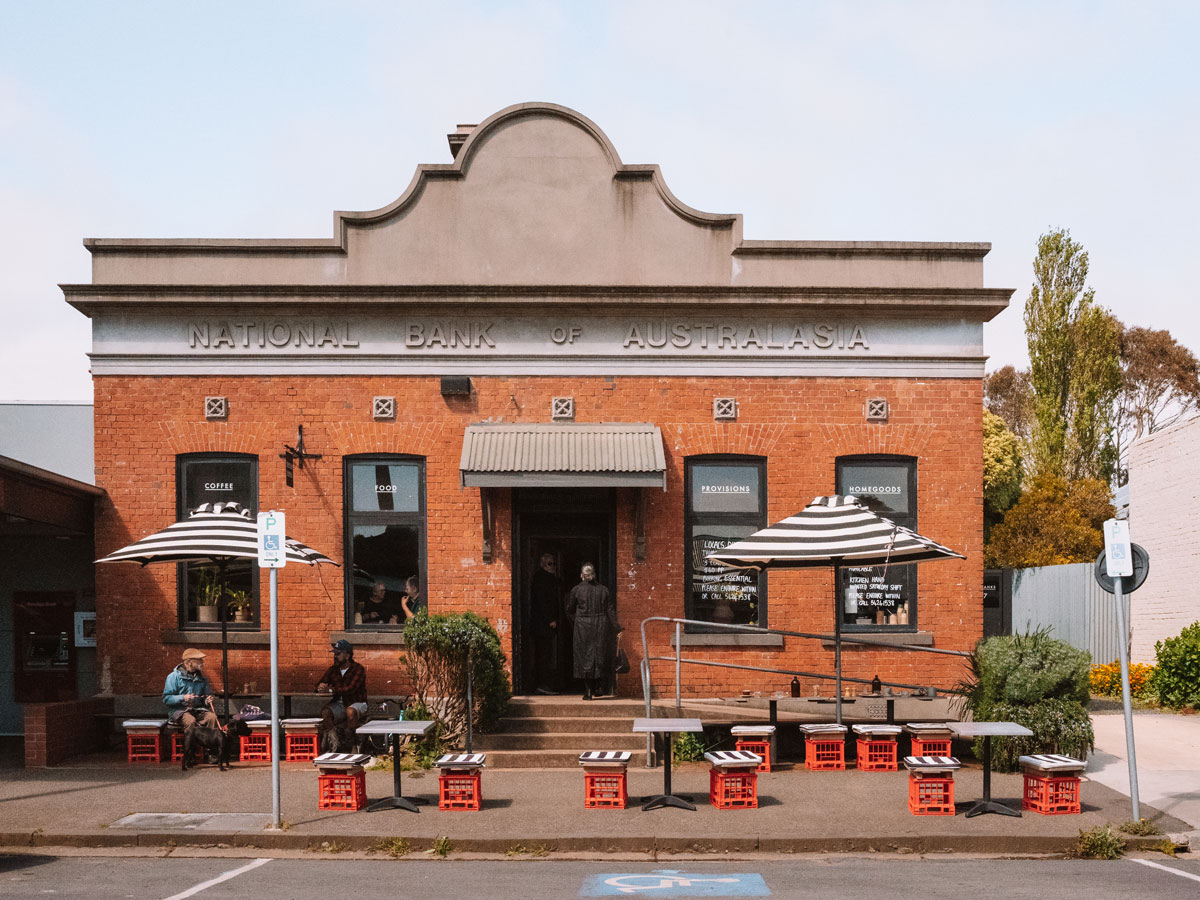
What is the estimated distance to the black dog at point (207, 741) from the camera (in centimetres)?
1259

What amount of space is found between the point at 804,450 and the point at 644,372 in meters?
2.36

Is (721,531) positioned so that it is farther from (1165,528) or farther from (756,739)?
(1165,528)

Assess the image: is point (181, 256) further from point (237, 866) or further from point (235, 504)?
point (237, 866)

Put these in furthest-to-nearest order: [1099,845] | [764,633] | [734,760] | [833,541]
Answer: [764,633] → [833,541] → [734,760] → [1099,845]

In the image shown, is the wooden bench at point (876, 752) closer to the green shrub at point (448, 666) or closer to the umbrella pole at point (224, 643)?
the green shrub at point (448, 666)

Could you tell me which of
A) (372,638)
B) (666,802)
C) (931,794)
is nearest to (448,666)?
(372,638)

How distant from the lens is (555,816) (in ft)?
32.3

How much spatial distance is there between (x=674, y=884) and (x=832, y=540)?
477cm

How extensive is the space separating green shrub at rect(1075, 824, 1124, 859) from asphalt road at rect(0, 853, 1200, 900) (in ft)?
0.39

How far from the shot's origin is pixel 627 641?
14219 mm

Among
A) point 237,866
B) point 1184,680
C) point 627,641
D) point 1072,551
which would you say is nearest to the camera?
point 237,866

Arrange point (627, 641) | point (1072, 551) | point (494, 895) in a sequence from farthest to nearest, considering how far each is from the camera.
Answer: point (1072, 551), point (627, 641), point (494, 895)

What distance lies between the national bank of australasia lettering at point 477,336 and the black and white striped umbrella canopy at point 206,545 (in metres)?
2.60

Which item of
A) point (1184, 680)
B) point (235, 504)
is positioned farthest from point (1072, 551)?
point (235, 504)
